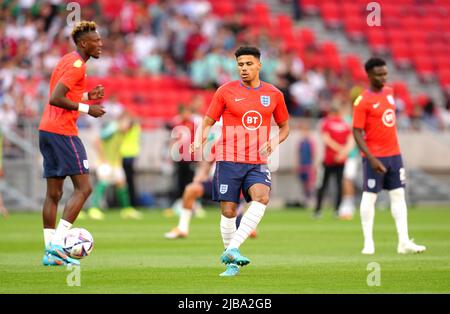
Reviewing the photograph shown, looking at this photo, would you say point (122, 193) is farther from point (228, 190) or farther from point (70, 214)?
point (228, 190)

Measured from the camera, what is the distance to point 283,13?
114 feet

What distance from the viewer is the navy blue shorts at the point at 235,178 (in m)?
11.4

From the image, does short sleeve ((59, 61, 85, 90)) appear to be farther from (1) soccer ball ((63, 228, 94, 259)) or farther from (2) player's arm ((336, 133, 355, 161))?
(2) player's arm ((336, 133, 355, 161))

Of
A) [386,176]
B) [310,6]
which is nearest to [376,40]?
[310,6]

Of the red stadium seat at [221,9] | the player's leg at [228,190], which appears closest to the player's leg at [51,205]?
the player's leg at [228,190]

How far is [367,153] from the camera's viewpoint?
13.8 metres

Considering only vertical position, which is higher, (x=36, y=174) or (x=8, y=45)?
(x=8, y=45)

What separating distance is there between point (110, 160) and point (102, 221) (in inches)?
108

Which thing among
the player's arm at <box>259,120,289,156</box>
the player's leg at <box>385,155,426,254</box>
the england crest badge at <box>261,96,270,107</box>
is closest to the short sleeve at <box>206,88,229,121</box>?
the england crest badge at <box>261,96,270,107</box>

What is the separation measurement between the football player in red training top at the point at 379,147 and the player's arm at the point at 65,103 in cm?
385

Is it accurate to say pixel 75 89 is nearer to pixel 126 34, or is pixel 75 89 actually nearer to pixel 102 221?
pixel 102 221

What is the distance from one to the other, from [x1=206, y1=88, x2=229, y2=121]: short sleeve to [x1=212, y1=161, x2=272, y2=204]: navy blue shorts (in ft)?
1.75
